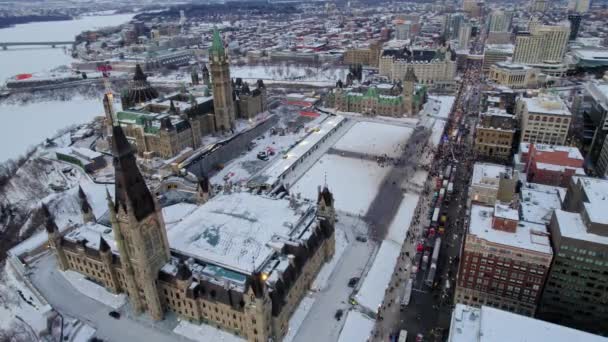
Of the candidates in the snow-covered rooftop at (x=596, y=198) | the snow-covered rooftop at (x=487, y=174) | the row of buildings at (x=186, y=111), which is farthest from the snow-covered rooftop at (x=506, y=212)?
the row of buildings at (x=186, y=111)

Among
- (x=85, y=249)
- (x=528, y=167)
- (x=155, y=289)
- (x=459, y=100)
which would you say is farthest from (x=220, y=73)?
(x=459, y=100)

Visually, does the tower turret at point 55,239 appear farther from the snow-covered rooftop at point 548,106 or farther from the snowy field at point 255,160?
the snow-covered rooftop at point 548,106

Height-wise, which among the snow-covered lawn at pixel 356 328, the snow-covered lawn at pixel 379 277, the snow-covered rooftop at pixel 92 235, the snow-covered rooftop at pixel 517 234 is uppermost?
the snow-covered rooftop at pixel 517 234

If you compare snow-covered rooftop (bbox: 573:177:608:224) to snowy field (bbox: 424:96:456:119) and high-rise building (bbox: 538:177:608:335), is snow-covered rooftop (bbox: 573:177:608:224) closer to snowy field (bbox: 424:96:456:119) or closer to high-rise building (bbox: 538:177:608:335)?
high-rise building (bbox: 538:177:608:335)

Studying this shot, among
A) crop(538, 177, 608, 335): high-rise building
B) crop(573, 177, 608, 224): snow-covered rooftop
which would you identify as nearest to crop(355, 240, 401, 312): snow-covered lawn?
crop(538, 177, 608, 335): high-rise building

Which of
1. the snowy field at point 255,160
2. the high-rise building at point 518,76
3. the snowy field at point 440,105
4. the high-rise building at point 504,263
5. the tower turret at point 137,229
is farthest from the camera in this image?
the high-rise building at point 518,76

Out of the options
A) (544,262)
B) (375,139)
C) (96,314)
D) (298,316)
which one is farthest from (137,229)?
(375,139)
